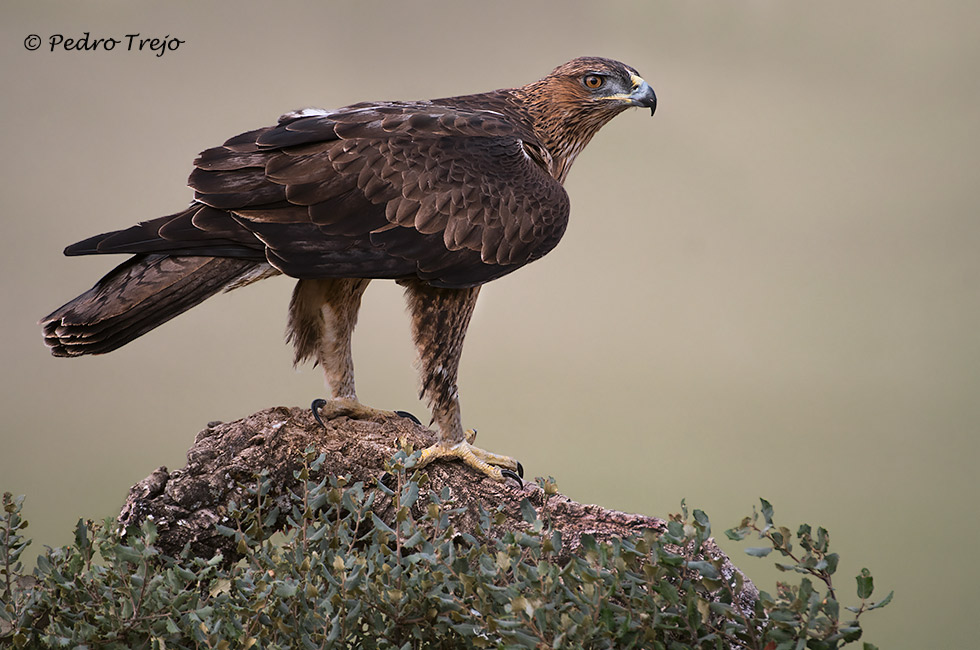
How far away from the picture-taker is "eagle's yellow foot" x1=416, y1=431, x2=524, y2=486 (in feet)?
9.80

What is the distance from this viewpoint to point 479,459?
307 cm

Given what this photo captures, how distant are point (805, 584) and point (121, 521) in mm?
2105

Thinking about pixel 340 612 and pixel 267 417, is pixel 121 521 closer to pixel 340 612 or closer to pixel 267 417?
pixel 267 417

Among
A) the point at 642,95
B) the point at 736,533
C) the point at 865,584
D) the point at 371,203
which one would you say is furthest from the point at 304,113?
the point at 865,584

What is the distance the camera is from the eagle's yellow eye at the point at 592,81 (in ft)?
10.8

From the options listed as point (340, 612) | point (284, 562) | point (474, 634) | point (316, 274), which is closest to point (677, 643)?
point (474, 634)

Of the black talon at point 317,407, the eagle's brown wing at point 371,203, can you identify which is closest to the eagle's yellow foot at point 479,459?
the black talon at point 317,407

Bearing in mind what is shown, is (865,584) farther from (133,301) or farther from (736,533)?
(133,301)

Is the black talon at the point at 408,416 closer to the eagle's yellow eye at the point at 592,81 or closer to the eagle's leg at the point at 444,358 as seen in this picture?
the eagle's leg at the point at 444,358

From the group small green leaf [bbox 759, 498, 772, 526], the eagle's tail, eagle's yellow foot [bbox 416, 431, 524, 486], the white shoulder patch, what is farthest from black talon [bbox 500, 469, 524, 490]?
the white shoulder patch

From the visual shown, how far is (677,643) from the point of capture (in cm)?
186

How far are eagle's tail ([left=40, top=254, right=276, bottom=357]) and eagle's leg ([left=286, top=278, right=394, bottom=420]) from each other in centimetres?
50

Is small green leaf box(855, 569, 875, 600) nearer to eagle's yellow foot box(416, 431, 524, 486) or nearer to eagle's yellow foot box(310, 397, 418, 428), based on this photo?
eagle's yellow foot box(416, 431, 524, 486)

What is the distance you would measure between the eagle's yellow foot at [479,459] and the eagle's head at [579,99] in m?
1.12
